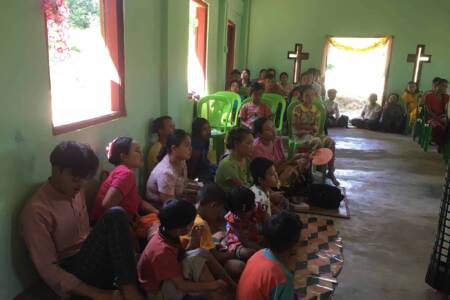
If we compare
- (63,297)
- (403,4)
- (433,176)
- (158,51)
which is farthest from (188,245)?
(403,4)

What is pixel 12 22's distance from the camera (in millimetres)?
1448

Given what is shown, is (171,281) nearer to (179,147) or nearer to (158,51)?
(179,147)

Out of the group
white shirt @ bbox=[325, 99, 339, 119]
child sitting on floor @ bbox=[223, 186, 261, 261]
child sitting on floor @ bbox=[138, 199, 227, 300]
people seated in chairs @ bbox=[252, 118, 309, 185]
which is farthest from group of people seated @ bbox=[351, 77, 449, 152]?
child sitting on floor @ bbox=[138, 199, 227, 300]

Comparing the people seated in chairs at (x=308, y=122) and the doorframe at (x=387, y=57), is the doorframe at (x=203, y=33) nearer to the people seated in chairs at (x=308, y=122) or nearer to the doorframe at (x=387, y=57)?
the people seated in chairs at (x=308, y=122)

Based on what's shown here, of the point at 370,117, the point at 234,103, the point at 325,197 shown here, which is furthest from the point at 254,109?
the point at 370,117

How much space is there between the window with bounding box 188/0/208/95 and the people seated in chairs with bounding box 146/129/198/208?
229cm

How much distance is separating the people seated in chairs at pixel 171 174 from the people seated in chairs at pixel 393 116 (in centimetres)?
644

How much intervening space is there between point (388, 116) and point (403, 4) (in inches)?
91.1

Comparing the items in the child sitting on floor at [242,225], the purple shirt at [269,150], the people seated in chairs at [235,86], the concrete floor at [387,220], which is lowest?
the concrete floor at [387,220]

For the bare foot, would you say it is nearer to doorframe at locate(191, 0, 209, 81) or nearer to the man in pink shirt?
doorframe at locate(191, 0, 209, 81)

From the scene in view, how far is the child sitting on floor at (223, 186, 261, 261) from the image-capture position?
6.77 ft

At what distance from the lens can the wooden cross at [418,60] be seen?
763 centimetres

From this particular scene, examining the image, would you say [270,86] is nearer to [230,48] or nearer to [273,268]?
[230,48]

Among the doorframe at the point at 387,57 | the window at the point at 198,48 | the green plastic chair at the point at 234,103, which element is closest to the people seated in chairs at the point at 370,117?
the doorframe at the point at 387,57
